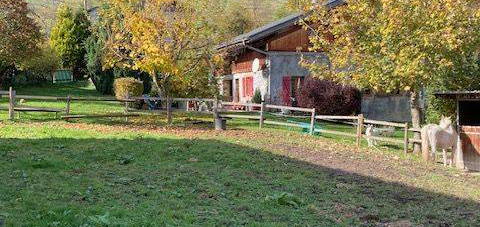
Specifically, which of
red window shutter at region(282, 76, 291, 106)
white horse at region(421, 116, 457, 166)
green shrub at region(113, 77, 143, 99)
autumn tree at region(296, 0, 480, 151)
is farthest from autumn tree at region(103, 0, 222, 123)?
white horse at region(421, 116, 457, 166)

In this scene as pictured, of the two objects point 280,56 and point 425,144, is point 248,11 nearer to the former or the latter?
point 280,56

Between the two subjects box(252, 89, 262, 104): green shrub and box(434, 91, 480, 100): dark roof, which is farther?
box(252, 89, 262, 104): green shrub

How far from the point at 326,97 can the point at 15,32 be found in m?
15.0

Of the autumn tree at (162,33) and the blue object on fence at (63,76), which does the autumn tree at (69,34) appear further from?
the autumn tree at (162,33)

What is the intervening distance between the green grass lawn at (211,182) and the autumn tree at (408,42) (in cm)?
250

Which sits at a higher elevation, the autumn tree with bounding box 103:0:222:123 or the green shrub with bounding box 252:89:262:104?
the autumn tree with bounding box 103:0:222:123

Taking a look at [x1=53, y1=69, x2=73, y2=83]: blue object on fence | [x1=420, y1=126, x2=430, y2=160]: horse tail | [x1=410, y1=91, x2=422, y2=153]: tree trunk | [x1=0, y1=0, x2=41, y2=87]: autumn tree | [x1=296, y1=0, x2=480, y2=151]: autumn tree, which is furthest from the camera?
[x1=53, y1=69, x2=73, y2=83]: blue object on fence

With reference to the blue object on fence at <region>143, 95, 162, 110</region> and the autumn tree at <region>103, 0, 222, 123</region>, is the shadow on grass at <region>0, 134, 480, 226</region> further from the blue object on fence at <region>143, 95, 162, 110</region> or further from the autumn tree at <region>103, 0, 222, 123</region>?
the blue object on fence at <region>143, 95, 162, 110</region>

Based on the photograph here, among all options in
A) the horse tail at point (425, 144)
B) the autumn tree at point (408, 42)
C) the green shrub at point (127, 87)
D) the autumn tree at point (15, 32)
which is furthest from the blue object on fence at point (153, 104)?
the horse tail at point (425, 144)

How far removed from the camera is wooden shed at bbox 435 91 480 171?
15.9 meters

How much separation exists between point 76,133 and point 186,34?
6.38 meters

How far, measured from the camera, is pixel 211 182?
10703mm

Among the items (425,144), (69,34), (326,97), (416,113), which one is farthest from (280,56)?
(69,34)

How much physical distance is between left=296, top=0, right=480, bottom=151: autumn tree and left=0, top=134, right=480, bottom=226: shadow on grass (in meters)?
5.25
